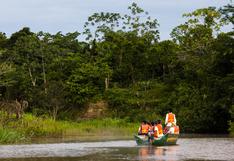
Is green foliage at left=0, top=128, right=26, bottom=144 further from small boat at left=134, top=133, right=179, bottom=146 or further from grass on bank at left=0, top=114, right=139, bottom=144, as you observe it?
small boat at left=134, top=133, right=179, bottom=146

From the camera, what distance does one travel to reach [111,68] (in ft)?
213

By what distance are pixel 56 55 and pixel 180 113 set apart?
19.0 metres

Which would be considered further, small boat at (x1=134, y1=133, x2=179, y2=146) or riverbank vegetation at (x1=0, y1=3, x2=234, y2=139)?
riverbank vegetation at (x1=0, y1=3, x2=234, y2=139)

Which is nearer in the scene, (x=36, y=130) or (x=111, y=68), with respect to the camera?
(x=36, y=130)

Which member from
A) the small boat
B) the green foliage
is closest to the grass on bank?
the green foliage

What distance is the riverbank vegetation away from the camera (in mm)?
57906

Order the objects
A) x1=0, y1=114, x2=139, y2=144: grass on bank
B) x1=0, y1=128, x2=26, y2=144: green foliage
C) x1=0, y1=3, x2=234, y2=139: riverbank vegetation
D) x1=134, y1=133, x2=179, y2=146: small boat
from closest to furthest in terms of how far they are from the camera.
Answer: x1=134, y1=133, x2=179, y2=146: small boat → x1=0, y1=128, x2=26, y2=144: green foliage → x1=0, y1=114, x2=139, y2=144: grass on bank → x1=0, y1=3, x2=234, y2=139: riverbank vegetation

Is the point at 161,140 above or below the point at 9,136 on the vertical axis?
below

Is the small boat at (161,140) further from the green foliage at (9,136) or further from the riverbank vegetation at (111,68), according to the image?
the riverbank vegetation at (111,68)

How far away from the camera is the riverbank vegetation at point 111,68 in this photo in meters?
57.9

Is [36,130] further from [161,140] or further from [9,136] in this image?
[161,140]

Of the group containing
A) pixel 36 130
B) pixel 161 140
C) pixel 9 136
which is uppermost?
pixel 36 130

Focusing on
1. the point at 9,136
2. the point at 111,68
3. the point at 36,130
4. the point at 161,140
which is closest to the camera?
the point at 161,140

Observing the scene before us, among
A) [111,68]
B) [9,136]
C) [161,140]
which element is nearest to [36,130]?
[9,136]
